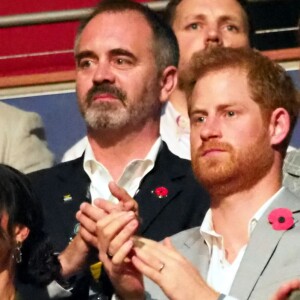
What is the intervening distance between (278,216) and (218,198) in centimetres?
18

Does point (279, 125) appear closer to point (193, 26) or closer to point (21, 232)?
point (21, 232)

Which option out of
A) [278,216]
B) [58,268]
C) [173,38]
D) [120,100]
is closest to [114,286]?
[58,268]

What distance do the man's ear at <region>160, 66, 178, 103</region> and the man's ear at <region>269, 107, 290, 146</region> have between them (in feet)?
2.49

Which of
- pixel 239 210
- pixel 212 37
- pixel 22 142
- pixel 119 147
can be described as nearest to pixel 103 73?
pixel 119 147

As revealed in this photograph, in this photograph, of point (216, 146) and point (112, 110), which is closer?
point (216, 146)

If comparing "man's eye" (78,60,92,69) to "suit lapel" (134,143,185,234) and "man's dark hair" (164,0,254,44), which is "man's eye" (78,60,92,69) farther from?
"man's dark hair" (164,0,254,44)

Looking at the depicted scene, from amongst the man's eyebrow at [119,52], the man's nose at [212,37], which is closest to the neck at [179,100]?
the man's nose at [212,37]

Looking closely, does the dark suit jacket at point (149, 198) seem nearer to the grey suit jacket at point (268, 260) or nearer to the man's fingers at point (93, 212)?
the man's fingers at point (93, 212)

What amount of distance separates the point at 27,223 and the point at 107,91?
62 centimetres

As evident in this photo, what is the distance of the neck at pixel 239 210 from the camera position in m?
3.64

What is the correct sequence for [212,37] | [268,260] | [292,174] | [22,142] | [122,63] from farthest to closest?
[212,37] → [22,142] → [122,63] → [292,174] → [268,260]

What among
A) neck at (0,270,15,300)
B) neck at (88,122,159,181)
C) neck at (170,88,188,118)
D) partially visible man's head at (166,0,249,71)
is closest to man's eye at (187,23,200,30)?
partially visible man's head at (166,0,249,71)

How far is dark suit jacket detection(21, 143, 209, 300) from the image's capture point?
4125 mm

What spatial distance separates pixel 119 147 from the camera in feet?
14.1
